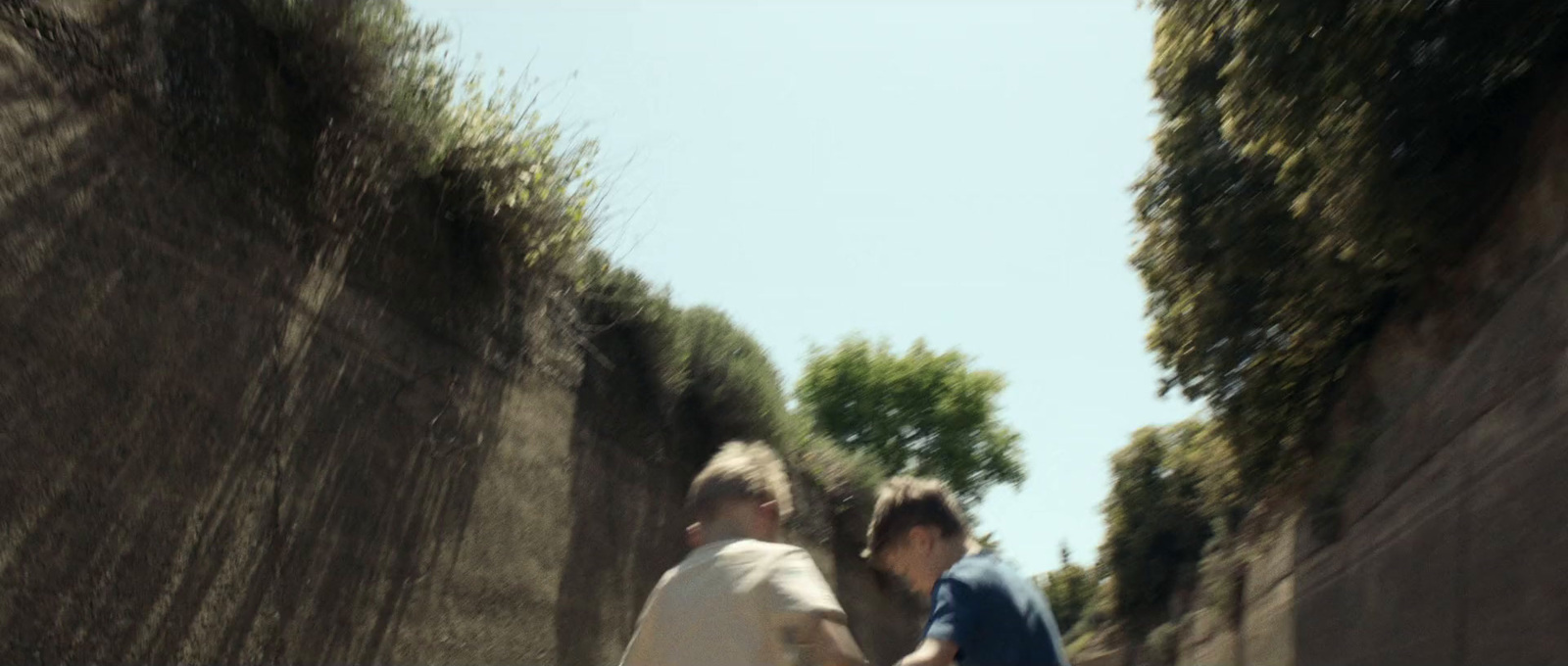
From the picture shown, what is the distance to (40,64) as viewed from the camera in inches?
148

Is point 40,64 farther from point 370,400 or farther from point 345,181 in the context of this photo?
point 370,400


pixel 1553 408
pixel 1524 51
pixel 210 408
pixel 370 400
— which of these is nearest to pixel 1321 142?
pixel 1524 51

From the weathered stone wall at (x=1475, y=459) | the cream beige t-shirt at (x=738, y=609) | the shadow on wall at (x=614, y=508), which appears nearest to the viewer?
the cream beige t-shirt at (x=738, y=609)

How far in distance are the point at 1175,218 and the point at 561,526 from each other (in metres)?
5.25

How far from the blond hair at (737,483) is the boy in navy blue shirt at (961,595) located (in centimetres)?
43

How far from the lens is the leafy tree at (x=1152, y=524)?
20.0 meters

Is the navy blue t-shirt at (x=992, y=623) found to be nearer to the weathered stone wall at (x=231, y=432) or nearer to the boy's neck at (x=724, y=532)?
the boy's neck at (x=724, y=532)

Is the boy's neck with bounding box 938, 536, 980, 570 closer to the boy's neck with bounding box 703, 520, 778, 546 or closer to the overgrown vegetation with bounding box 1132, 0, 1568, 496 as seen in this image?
the boy's neck with bounding box 703, 520, 778, 546

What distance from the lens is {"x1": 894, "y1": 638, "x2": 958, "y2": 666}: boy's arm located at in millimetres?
3211

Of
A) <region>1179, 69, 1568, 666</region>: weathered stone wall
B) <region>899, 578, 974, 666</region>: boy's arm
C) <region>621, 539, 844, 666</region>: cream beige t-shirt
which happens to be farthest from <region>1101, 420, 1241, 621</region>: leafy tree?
<region>621, 539, 844, 666</region>: cream beige t-shirt

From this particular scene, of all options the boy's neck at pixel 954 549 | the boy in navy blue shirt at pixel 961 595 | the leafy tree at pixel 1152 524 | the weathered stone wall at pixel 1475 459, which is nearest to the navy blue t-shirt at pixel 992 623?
the boy in navy blue shirt at pixel 961 595

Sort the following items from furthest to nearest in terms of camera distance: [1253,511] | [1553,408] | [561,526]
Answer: [1253,511] → [561,526] → [1553,408]

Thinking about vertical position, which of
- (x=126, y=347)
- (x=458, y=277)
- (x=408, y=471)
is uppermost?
(x=458, y=277)

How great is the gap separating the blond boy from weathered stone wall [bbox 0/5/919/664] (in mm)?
1690
